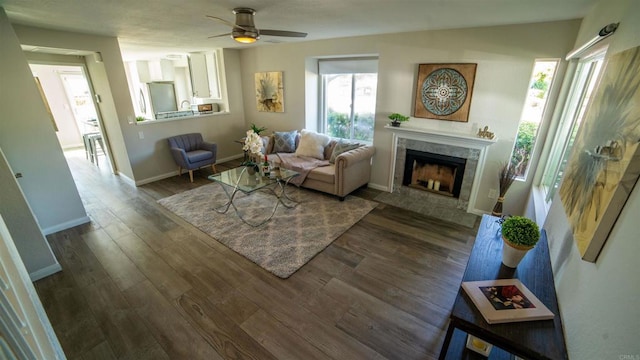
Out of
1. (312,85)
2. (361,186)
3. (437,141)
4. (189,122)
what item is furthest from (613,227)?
(189,122)

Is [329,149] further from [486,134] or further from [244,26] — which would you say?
[244,26]

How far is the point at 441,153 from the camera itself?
3805mm

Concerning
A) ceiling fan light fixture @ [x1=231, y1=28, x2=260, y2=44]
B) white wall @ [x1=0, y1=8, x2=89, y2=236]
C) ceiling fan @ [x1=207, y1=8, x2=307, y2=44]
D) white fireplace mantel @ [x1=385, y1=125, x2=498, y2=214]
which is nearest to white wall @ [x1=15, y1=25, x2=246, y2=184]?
white wall @ [x1=0, y1=8, x2=89, y2=236]

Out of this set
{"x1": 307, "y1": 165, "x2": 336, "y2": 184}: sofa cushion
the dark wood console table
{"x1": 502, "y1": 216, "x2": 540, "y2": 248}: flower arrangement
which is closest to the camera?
the dark wood console table

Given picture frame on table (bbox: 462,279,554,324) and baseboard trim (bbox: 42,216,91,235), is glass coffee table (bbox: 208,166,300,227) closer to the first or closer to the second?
baseboard trim (bbox: 42,216,91,235)

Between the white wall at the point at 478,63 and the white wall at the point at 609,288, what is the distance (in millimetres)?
1595

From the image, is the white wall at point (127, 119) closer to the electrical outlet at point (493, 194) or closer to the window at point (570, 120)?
the electrical outlet at point (493, 194)

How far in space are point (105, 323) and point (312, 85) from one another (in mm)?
4558

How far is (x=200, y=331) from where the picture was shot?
2004 mm

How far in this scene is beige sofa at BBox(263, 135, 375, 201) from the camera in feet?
12.8

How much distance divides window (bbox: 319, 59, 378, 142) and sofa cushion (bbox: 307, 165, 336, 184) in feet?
3.75

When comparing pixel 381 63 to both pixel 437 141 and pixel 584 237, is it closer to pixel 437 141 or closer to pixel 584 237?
pixel 437 141

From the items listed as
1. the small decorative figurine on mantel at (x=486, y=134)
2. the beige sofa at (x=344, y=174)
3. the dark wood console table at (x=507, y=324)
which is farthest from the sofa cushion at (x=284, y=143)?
the dark wood console table at (x=507, y=324)

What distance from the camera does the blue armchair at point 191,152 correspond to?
4.73 metres
